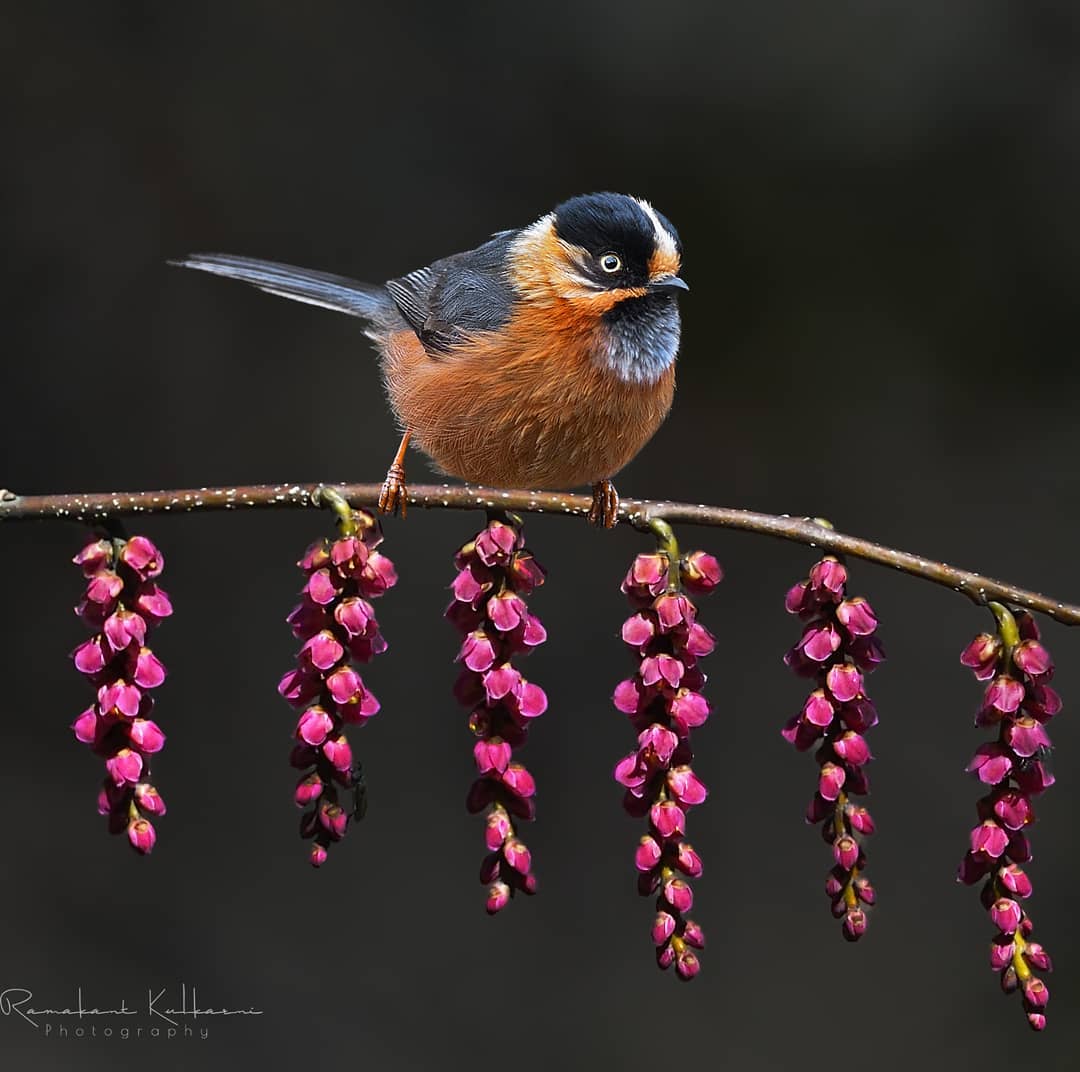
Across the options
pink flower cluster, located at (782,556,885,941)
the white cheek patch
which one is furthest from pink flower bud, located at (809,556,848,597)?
the white cheek patch

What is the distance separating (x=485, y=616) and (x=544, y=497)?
0.63 ft

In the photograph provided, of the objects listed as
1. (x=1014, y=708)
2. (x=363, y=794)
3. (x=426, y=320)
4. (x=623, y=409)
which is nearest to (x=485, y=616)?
(x=363, y=794)

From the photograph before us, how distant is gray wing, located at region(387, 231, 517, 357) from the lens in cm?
269

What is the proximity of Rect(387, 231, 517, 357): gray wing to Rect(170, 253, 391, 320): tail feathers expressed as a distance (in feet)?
0.41

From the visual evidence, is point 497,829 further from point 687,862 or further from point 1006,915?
point 1006,915

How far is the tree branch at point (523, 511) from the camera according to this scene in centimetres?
155

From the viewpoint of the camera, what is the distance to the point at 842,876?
150 cm

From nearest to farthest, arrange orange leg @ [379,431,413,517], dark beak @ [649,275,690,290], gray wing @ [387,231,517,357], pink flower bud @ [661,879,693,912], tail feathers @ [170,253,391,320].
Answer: pink flower bud @ [661,879,693,912] → orange leg @ [379,431,413,517] → dark beak @ [649,275,690,290] → gray wing @ [387,231,517,357] → tail feathers @ [170,253,391,320]

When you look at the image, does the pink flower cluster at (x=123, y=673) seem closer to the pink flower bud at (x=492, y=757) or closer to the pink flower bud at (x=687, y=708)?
the pink flower bud at (x=492, y=757)

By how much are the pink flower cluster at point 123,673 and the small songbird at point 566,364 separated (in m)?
0.95

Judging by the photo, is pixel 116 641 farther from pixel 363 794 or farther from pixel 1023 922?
pixel 1023 922

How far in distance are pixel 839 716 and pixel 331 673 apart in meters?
0.55

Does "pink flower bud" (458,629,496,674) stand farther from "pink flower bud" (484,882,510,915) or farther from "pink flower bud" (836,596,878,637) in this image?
"pink flower bud" (836,596,878,637)

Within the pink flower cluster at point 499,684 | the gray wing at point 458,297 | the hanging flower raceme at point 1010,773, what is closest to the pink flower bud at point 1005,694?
the hanging flower raceme at point 1010,773
